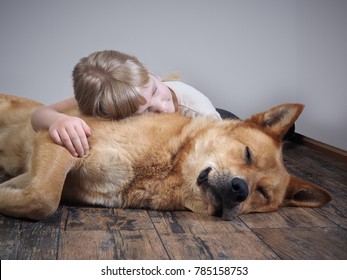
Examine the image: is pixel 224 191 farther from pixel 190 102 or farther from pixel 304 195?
pixel 190 102

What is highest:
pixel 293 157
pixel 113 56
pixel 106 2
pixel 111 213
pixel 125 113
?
pixel 106 2

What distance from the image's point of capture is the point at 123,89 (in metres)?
2.54

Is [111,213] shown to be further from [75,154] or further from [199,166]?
[199,166]

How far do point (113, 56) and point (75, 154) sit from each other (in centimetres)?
81

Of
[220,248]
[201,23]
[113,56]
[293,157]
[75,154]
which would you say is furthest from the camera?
[201,23]

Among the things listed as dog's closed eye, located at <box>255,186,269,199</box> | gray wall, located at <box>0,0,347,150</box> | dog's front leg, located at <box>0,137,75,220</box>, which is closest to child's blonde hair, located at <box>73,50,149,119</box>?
dog's front leg, located at <box>0,137,75,220</box>

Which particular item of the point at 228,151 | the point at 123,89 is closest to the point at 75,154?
the point at 123,89

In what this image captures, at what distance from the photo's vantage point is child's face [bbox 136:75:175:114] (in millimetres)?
2658

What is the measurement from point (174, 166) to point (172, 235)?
0.43 metres

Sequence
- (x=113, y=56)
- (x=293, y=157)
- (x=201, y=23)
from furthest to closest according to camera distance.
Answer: (x=201, y=23)
(x=293, y=157)
(x=113, y=56)

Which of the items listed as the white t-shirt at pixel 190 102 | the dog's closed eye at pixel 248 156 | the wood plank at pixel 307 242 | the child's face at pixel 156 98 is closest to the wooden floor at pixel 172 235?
the wood plank at pixel 307 242

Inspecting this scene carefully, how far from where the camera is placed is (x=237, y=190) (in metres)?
2.11

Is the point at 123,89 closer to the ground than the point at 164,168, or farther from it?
farther from it

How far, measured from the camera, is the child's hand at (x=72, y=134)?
2.15 meters
